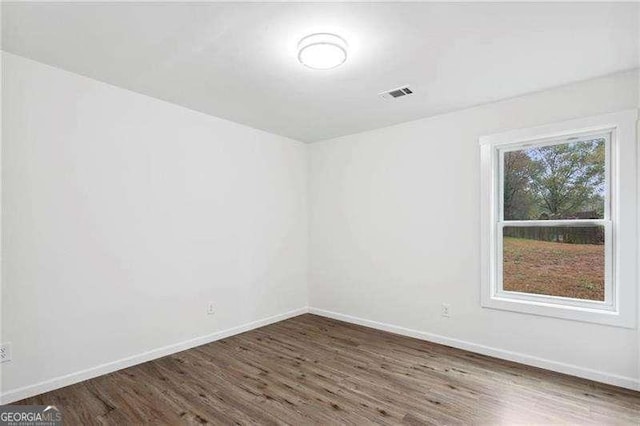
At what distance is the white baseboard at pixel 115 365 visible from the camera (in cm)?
239

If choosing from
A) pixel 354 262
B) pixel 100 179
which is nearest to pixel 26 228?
pixel 100 179

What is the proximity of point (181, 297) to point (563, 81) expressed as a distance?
4126 mm

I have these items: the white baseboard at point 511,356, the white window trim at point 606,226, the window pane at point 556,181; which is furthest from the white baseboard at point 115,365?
the window pane at point 556,181

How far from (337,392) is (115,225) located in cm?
238

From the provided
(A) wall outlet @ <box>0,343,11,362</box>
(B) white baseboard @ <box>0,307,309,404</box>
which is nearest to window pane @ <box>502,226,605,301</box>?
(B) white baseboard @ <box>0,307,309,404</box>

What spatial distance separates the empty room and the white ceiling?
0.06ft

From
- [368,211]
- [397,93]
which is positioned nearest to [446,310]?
[368,211]

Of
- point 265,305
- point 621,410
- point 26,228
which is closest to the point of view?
point 621,410

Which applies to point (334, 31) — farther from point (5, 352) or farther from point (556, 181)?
point (5, 352)

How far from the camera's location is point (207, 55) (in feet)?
7.88

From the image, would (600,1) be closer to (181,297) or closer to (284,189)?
(284,189)

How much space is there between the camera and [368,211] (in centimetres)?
427

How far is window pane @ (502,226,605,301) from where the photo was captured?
9.43 feet

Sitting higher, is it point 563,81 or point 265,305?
point 563,81
